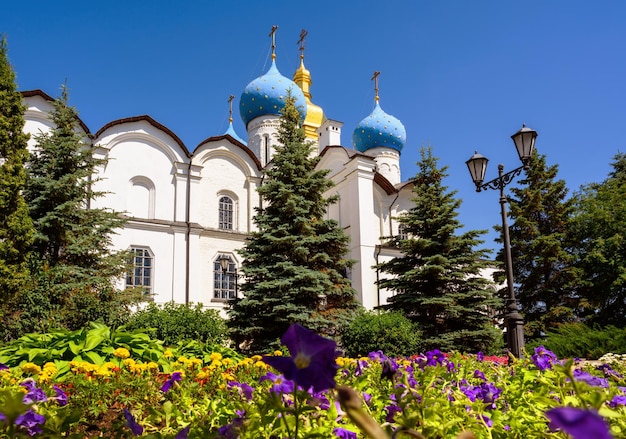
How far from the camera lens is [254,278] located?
15.3 m

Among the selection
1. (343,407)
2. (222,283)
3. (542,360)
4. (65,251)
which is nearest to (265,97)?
(222,283)

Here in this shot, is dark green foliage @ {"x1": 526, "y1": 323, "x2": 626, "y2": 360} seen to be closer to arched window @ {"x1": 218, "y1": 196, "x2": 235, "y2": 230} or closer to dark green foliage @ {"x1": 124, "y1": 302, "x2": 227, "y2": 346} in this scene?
dark green foliage @ {"x1": 124, "y1": 302, "x2": 227, "y2": 346}

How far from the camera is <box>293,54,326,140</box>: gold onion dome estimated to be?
33.0 meters

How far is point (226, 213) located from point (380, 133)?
1192 centimetres

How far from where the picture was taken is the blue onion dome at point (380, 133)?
2944 cm

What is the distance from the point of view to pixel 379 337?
1318cm

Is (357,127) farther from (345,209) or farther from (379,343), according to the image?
(379,343)

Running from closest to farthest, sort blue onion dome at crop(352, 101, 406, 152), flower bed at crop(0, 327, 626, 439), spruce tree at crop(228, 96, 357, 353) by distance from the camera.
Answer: flower bed at crop(0, 327, 626, 439) → spruce tree at crop(228, 96, 357, 353) → blue onion dome at crop(352, 101, 406, 152)

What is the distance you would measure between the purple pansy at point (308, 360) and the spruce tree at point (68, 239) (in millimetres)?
13683

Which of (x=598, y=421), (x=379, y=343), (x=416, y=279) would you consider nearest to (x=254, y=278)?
(x=379, y=343)

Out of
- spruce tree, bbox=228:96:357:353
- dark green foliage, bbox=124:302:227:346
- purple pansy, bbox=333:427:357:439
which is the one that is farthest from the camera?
spruce tree, bbox=228:96:357:353

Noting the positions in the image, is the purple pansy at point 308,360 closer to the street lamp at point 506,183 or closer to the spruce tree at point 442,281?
the street lamp at point 506,183

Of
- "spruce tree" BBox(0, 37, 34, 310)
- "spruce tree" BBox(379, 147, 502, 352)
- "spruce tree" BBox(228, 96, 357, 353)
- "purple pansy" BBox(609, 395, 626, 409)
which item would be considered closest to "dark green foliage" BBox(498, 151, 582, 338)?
"spruce tree" BBox(379, 147, 502, 352)

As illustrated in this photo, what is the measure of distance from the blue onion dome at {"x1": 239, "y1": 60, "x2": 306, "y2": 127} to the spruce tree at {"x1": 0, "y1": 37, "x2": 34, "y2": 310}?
13.6 metres
